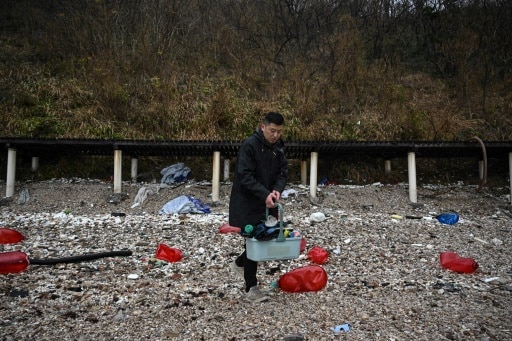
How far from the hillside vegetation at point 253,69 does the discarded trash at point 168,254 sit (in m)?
5.40

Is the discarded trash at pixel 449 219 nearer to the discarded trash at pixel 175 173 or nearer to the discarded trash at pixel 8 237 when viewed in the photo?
the discarded trash at pixel 175 173

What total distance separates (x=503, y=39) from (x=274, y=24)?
7.49 meters

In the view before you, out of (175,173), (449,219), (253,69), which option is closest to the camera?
(449,219)

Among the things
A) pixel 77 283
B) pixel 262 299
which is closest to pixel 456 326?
pixel 262 299

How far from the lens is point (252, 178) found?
120 inches

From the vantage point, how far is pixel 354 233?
17.4ft

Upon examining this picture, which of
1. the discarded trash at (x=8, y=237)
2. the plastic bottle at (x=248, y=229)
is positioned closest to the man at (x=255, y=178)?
the plastic bottle at (x=248, y=229)

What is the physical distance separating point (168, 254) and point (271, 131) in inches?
77.7

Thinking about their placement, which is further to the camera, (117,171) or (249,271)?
(117,171)

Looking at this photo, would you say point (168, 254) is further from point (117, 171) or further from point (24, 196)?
point (24, 196)

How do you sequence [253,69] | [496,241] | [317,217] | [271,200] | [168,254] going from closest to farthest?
[271,200] < [168,254] < [496,241] < [317,217] < [253,69]

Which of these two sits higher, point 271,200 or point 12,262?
point 271,200

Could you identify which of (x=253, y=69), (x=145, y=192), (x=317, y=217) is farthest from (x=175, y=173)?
(x=253, y=69)

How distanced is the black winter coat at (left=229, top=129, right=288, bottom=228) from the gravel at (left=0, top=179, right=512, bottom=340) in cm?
73
